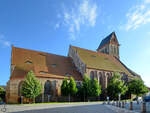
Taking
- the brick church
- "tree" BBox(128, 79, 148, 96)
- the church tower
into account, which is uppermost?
the church tower

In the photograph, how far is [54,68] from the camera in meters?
32.4

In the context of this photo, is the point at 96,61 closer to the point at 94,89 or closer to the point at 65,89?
the point at 94,89

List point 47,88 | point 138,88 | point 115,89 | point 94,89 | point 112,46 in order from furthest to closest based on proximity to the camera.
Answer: point 112,46, point 138,88, point 115,89, point 94,89, point 47,88

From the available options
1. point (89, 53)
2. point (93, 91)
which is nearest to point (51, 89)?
point (93, 91)

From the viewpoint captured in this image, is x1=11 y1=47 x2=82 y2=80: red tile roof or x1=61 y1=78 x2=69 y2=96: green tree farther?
x1=11 y1=47 x2=82 y2=80: red tile roof

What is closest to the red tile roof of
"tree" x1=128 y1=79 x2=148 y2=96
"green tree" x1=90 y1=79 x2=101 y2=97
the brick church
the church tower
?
the brick church

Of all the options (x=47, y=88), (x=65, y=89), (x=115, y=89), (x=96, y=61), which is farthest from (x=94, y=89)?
(x=47, y=88)

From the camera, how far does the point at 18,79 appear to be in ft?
88.6

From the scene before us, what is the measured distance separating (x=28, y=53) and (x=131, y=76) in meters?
30.1

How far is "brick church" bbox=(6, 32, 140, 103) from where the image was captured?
27209 millimetres

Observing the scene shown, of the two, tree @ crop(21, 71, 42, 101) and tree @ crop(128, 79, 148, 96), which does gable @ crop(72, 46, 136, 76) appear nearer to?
tree @ crop(128, 79, 148, 96)

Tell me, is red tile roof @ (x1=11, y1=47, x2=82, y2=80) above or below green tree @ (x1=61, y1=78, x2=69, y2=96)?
above

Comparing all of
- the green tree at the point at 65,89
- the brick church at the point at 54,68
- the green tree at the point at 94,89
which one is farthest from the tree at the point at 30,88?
the green tree at the point at 94,89

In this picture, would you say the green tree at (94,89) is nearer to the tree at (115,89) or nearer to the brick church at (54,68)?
the brick church at (54,68)
